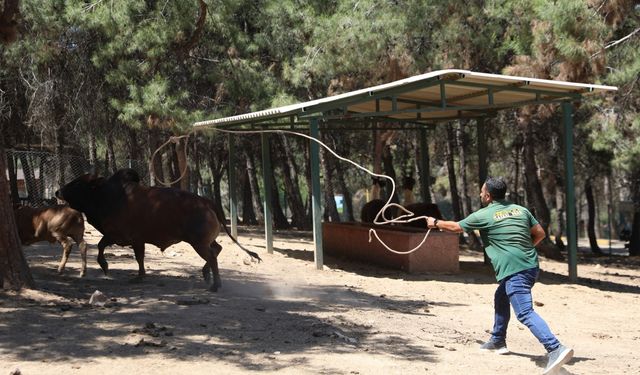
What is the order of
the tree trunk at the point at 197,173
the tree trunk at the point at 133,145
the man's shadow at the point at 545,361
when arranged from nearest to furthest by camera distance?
1. the man's shadow at the point at 545,361
2. the tree trunk at the point at 133,145
3. the tree trunk at the point at 197,173

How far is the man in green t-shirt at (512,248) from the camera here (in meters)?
7.62

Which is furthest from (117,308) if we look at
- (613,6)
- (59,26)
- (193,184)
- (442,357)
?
(193,184)

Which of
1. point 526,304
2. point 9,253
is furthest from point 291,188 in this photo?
point 526,304

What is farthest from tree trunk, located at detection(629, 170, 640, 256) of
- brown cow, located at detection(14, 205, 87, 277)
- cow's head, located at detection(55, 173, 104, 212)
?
cow's head, located at detection(55, 173, 104, 212)

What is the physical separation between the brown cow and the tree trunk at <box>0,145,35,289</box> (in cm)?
262

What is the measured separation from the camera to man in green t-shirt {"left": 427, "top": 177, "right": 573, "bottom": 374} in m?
7.62

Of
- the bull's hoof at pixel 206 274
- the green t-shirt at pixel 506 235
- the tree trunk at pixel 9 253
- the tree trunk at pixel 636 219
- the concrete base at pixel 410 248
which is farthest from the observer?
the tree trunk at pixel 636 219

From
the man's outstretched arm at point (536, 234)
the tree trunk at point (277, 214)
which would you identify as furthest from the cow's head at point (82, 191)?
the tree trunk at point (277, 214)

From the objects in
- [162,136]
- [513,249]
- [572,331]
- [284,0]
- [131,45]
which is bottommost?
[572,331]

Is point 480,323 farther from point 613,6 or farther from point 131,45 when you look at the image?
point 131,45

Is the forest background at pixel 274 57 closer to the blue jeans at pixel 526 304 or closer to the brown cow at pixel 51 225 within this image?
the brown cow at pixel 51 225

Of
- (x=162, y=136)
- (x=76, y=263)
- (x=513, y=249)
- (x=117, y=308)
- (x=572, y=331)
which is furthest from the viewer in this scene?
(x=162, y=136)

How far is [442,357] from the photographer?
26.8 ft

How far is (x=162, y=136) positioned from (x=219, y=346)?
19930mm
